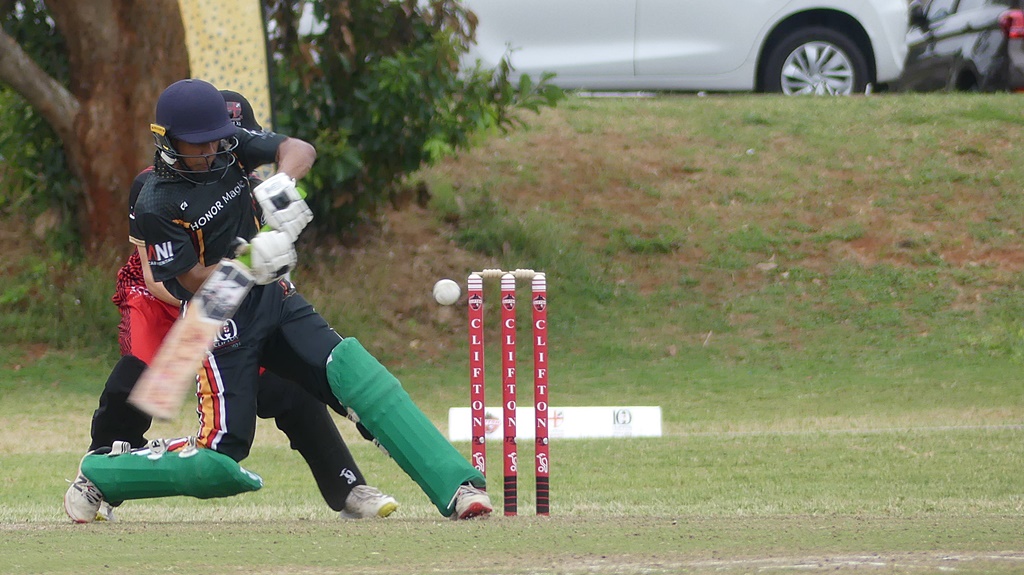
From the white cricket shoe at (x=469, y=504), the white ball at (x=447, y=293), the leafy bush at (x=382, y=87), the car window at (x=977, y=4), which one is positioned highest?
the car window at (x=977, y=4)

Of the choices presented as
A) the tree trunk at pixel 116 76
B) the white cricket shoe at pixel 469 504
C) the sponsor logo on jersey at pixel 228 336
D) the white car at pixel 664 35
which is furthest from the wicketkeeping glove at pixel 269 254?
the white car at pixel 664 35

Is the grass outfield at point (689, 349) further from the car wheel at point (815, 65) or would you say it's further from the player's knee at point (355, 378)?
the player's knee at point (355, 378)

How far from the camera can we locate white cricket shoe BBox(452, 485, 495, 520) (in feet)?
16.7

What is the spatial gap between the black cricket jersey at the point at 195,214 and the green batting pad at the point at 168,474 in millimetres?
594

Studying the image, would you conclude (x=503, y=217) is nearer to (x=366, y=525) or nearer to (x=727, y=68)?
(x=727, y=68)

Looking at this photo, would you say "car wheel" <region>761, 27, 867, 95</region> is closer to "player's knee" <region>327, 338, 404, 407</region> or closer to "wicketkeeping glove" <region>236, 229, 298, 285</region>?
"player's knee" <region>327, 338, 404, 407</region>

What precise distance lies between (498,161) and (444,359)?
3599mm

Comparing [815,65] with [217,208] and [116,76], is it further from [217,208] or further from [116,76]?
[217,208]

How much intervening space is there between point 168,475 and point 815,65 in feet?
38.7

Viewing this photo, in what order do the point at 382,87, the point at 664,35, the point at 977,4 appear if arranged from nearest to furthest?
the point at 382,87 < the point at 664,35 < the point at 977,4

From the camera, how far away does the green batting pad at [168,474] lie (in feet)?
16.3

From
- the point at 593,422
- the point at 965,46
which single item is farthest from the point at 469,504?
the point at 965,46

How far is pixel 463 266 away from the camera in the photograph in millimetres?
13430

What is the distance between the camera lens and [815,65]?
50.7 ft
